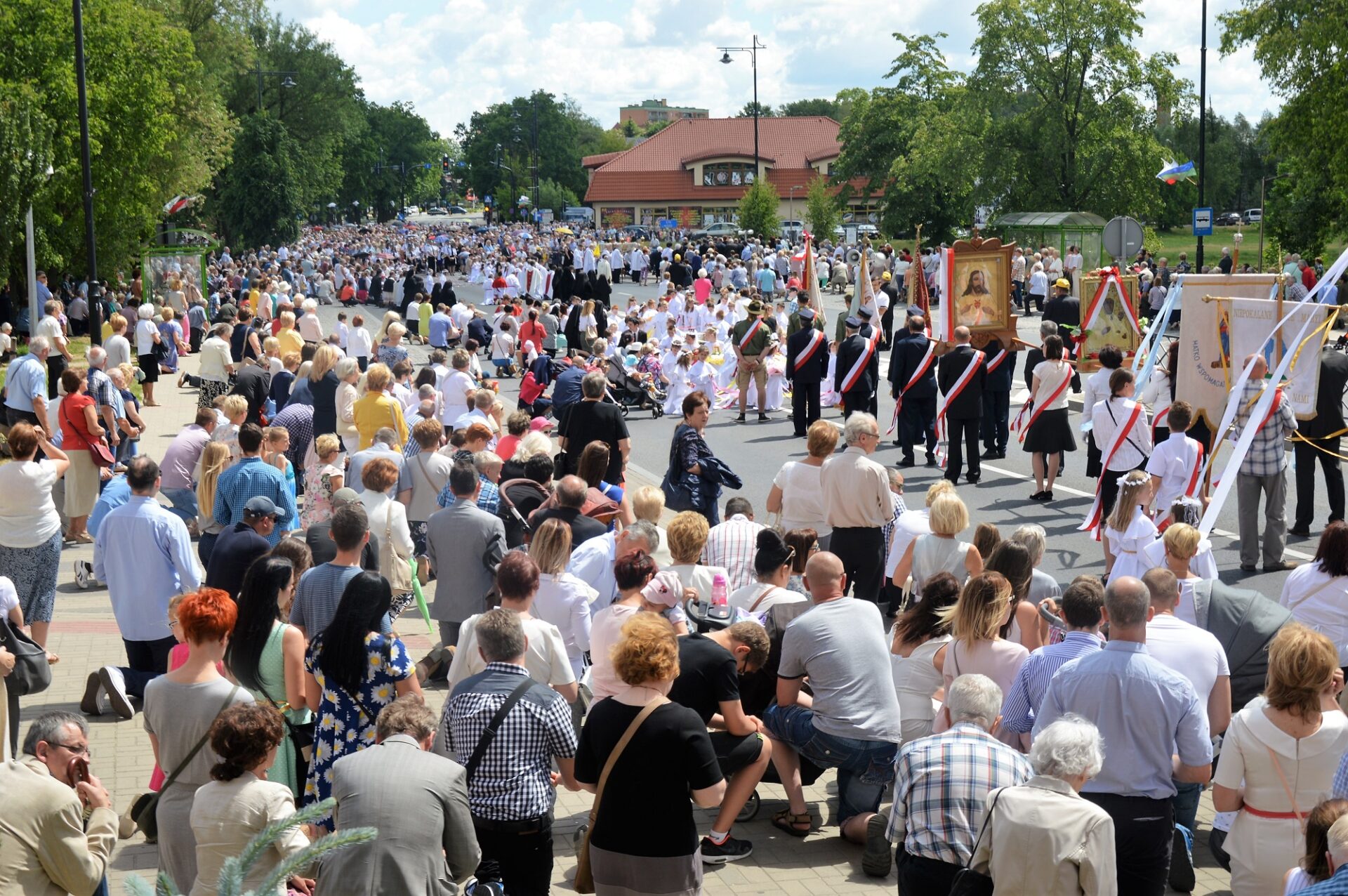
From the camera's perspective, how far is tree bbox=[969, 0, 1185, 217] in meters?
49.2

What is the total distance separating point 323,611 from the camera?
22.7 ft

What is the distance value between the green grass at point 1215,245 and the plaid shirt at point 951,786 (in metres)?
46.9

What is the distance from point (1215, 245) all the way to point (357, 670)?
254 ft

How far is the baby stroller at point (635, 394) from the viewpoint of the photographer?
23656 millimetres

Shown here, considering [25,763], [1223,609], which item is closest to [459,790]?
[25,763]

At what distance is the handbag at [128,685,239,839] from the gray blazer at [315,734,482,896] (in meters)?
0.91

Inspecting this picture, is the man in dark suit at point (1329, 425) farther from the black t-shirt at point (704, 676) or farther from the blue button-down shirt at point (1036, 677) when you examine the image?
the black t-shirt at point (704, 676)

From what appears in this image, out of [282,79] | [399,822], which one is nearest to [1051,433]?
[399,822]

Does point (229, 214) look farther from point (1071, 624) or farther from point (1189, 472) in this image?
point (1071, 624)

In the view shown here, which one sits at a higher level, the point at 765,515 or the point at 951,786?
the point at 951,786

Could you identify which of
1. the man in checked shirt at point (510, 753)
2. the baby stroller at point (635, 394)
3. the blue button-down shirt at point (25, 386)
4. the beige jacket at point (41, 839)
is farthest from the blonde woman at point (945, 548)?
the baby stroller at point (635, 394)

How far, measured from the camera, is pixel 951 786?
5309 millimetres

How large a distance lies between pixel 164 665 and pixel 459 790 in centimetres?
473

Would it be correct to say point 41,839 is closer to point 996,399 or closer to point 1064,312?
point 996,399
